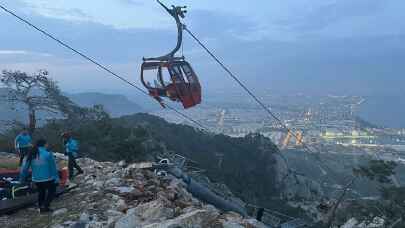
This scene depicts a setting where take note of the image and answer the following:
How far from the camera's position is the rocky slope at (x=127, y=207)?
960 centimetres

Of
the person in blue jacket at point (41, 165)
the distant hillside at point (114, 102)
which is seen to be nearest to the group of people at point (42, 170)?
the person in blue jacket at point (41, 165)

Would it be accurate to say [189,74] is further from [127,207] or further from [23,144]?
[23,144]

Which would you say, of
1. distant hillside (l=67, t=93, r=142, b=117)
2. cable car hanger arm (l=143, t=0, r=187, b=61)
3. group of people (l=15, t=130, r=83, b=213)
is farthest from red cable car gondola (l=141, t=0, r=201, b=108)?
distant hillside (l=67, t=93, r=142, b=117)

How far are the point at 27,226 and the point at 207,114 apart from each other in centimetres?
11745

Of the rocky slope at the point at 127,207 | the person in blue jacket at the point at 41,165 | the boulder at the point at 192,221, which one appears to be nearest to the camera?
the boulder at the point at 192,221

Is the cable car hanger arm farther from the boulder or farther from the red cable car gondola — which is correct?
the boulder

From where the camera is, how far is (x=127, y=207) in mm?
11352

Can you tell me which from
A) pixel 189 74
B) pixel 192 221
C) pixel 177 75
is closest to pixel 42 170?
pixel 192 221

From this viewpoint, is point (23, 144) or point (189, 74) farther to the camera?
point (23, 144)

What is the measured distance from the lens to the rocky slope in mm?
9602

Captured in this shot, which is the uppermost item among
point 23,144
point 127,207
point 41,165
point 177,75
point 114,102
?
point 177,75

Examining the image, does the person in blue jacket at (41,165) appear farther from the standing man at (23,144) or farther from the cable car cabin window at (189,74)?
the cable car cabin window at (189,74)

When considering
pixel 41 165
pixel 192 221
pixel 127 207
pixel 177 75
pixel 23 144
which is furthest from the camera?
pixel 23 144

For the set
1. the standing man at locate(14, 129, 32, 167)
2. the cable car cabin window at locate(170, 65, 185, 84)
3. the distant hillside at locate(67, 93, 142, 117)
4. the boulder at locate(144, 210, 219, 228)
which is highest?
the cable car cabin window at locate(170, 65, 185, 84)
